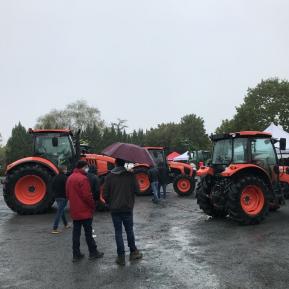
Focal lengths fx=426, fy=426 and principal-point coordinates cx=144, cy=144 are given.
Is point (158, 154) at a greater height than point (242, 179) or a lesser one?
greater

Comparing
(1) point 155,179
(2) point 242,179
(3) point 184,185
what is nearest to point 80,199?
(2) point 242,179

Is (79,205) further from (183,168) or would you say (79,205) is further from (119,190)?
(183,168)

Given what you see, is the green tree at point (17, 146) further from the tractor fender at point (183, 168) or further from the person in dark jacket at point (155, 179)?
the person in dark jacket at point (155, 179)

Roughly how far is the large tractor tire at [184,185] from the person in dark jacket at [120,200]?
461 inches

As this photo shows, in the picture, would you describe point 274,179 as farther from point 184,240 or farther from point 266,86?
point 266,86

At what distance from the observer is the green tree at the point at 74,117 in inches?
3159

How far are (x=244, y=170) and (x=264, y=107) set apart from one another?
45.4m

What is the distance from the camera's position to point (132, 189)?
705 centimetres

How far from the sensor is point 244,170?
10742 mm

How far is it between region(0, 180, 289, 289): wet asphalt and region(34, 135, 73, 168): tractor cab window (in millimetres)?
2845

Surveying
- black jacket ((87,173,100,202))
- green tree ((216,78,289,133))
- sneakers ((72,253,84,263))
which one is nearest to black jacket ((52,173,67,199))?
black jacket ((87,173,100,202))

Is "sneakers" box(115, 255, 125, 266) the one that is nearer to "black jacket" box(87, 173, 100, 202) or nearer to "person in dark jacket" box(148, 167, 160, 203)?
"black jacket" box(87, 173, 100, 202)

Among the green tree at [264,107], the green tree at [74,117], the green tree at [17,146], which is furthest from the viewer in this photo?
the green tree at [74,117]

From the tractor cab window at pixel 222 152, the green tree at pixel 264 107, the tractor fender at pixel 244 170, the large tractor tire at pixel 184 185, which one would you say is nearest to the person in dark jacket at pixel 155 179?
the large tractor tire at pixel 184 185
